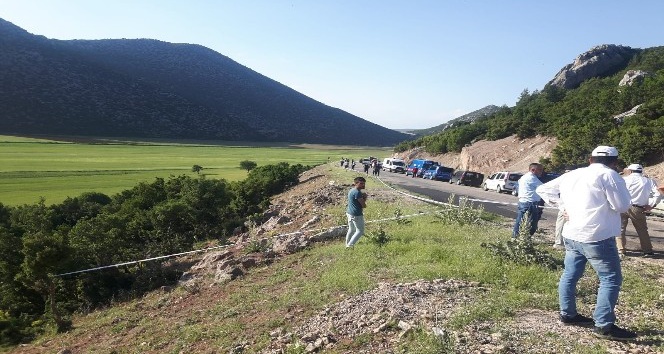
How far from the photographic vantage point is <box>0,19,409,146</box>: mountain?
116 meters

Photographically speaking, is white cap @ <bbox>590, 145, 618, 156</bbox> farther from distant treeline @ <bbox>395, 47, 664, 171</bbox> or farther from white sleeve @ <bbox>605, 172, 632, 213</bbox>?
distant treeline @ <bbox>395, 47, 664, 171</bbox>

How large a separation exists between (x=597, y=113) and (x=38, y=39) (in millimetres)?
154141

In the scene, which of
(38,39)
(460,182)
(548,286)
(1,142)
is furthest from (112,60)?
(548,286)

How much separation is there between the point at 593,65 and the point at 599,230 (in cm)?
8098

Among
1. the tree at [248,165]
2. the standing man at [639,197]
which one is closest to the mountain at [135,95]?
the tree at [248,165]

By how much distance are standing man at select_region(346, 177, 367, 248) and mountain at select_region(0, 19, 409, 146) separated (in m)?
121

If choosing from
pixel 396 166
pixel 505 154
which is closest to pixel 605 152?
pixel 505 154

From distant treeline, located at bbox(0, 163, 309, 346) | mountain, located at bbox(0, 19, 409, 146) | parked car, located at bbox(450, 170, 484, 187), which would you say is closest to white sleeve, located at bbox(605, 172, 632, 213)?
distant treeline, located at bbox(0, 163, 309, 346)

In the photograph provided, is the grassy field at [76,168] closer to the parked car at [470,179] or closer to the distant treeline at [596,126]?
the parked car at [470,179]

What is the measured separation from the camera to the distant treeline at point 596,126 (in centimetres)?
2908

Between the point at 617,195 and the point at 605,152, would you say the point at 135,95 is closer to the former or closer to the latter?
the point at 605,152

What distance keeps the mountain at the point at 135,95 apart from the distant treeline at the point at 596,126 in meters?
105

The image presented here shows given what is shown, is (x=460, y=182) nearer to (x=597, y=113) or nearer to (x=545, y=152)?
(x=545, y=152)

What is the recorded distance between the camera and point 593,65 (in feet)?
238
